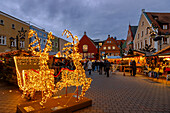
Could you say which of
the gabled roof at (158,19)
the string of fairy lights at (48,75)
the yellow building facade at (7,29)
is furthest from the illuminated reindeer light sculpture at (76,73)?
the gabled roof at (158,19)

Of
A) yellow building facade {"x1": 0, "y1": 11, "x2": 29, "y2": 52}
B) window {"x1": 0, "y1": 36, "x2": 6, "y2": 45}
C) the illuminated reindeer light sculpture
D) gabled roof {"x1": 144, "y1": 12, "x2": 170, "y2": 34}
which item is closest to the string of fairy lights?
the illuminated reindeer light sculpture

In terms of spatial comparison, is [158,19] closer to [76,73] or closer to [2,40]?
[76,73]

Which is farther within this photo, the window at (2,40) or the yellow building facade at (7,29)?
the window at (2,40)

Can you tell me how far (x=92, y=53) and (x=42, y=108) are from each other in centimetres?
3943

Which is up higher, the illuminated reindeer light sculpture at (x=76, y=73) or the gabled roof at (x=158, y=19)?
the gabled roof at (x=158, y=19)

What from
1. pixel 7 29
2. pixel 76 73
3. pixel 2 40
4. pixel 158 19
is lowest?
pixel 76 73

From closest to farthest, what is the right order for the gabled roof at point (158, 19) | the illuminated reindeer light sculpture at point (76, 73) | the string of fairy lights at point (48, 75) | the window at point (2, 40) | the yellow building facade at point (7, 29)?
1. the string of fairy lights at point (48, 75)
2. the illuminated reindeer light sculpture at point (76, 73)
3. the yellow building facade at point (7, 29)
4. the window at point (2, 40)
5. the gabled roof at point (158, 19)

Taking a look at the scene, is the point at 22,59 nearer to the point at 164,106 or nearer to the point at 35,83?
the point at 35,83

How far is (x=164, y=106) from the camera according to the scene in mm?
4383

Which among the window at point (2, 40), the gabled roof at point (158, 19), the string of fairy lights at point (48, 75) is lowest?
the string of fairy lights at point (48, 75)

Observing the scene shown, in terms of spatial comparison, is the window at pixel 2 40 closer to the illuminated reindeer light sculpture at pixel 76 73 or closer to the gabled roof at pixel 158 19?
the illuminated reindeer light sculpture at pixel 76 73

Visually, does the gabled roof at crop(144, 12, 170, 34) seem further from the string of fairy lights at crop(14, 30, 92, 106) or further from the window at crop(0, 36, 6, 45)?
the window at crop(0, 36, 6, 45)

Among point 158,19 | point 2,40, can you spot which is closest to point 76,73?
point 2,40

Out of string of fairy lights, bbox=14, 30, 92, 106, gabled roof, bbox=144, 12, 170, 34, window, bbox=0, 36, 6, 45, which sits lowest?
string of fairy lights, bbox=14, 30, 92, 106
